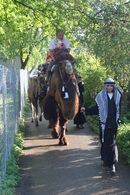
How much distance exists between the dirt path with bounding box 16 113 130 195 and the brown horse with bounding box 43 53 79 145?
0.63 metres

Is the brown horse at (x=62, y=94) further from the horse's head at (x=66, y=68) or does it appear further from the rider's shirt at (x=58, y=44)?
the rider's shirt at (x=58, y=44)

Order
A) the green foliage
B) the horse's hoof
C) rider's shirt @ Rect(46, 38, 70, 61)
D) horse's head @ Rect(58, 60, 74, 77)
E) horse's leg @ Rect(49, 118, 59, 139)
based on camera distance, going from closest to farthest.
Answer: the green foliage → horse's head @ Rect(58, 60, 74, 77) → horse's leg @ Rect(49, 118, 59, 139) → rider's shirt @ Rect(46, 38, 70, 61) → the horse's hoof

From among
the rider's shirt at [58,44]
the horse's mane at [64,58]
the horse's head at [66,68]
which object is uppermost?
the rider's shirt at [58,44]

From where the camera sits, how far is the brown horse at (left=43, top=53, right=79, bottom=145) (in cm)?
871

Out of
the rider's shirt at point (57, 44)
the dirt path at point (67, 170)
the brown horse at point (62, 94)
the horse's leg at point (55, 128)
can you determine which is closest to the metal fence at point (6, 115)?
the dirt path at point (67, 170)

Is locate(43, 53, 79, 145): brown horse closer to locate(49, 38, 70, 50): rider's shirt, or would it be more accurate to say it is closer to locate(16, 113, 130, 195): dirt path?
locate(16, 113, 130, 195): dirt path

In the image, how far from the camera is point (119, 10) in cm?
814

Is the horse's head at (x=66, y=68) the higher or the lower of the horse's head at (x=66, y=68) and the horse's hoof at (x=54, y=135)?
the higher

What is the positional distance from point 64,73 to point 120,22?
1.93 m

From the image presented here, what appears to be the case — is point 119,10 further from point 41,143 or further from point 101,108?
point 41,143

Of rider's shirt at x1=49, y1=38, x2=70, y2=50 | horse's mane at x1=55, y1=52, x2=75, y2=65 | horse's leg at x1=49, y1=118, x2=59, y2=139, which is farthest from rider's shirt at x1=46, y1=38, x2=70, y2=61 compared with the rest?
horse's leg at x1=49, y1=118, x2=59, y2=139

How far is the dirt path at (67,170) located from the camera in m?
6.54

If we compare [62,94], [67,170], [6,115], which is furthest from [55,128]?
[6,115]

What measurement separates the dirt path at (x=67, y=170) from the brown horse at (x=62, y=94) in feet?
2.08
